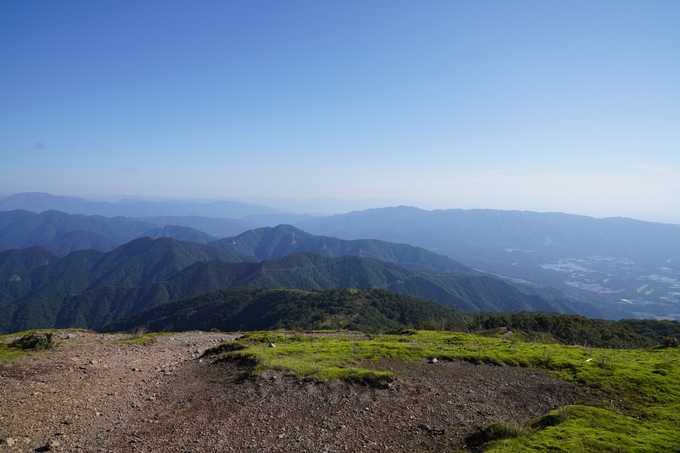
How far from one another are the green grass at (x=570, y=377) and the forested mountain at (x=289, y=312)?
268 ft

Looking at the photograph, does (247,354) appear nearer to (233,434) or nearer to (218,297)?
(233,434)

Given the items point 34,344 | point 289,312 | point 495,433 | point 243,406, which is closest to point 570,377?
point 495,433

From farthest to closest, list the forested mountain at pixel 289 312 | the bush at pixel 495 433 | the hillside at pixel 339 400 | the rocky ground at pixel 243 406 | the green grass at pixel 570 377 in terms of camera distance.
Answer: the forested mountain at pixel 289 312
the rocky ground at pixel 243 406
the hillside at pixel 339 400
the bush at pixel 495 433
the green grass at pixel 570 377

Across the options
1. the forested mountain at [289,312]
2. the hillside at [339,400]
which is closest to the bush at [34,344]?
the hillside at [339,400]

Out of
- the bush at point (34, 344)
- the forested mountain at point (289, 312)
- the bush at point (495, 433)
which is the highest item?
the bush at point (495, 433)

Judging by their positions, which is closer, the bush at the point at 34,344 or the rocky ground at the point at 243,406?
the rocky ground at the point at 243,406

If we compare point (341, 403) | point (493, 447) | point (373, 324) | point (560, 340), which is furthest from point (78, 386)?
point (373, 324)

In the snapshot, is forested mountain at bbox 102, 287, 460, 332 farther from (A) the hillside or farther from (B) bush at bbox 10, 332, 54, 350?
(B) bush at bbox 10, 332, 54, 350

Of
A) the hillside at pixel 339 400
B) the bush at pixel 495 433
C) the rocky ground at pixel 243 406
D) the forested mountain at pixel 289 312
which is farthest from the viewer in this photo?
the forested mountain at pixel 289 312

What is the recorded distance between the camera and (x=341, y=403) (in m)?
13.7

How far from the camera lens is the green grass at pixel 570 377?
9453mm

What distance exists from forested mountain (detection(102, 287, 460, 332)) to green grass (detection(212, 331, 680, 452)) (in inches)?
3211

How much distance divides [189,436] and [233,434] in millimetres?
1591

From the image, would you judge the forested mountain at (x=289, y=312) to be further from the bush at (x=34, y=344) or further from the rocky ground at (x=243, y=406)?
the rocky ground at (x=243, y=406)
